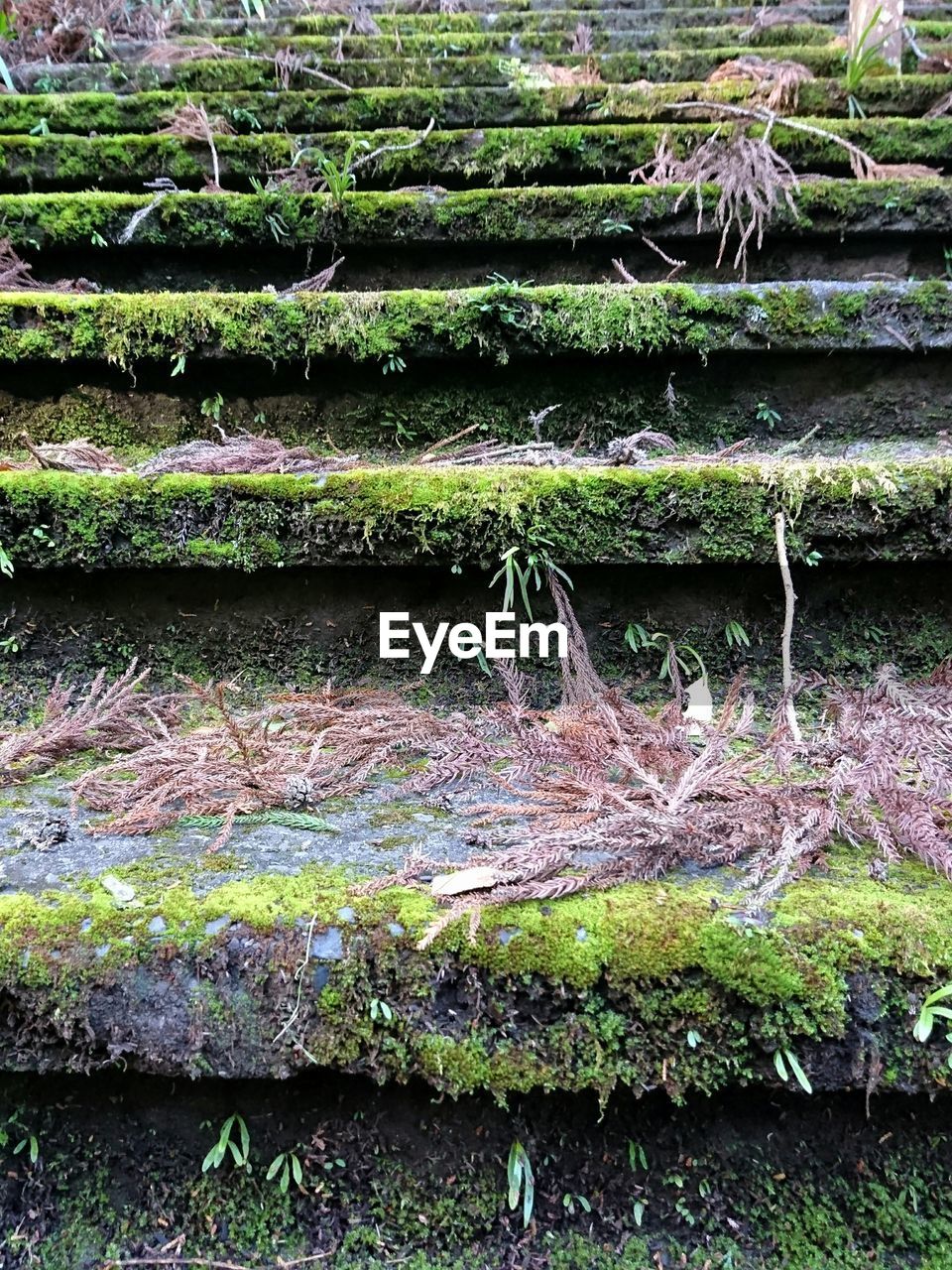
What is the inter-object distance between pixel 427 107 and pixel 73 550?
2.66 meters

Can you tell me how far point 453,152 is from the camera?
2.90m

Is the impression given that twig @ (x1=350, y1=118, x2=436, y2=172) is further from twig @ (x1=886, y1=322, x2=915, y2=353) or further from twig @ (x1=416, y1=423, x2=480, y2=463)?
twig @ (x1=886, y1=322, x2=915, y2=353)

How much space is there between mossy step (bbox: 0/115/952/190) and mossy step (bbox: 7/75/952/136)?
313 mm

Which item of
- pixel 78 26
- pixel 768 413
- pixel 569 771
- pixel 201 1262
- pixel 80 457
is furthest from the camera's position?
pixel 78 26

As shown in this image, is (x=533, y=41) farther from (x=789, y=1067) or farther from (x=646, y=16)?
(x=789, y=1067)

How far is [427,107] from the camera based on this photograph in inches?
122

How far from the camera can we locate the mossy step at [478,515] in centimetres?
180

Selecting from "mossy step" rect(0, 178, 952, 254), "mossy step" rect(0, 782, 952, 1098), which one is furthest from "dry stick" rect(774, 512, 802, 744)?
"mossy step" rect(0, 178, 952, 254)

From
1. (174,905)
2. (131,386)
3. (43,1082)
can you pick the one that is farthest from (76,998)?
(131,386)

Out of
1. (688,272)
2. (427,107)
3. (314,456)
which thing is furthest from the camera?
(427,107)

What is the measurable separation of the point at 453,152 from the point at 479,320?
1.20 meters

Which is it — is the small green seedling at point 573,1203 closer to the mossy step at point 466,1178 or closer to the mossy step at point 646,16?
the mossy step at point 466,1178

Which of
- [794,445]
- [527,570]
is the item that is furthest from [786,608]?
[794,445]

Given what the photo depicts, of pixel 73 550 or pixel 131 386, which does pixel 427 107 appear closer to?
pixel 131 386
